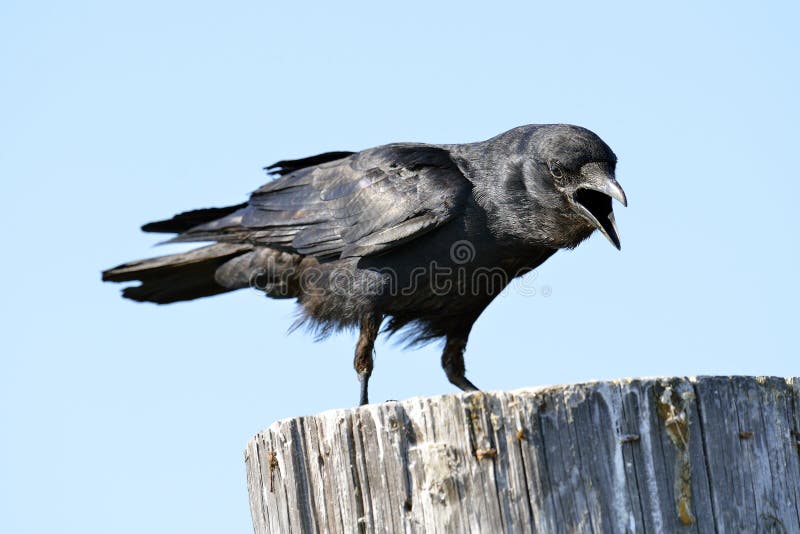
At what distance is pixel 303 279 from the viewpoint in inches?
267

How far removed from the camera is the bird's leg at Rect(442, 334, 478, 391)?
672cm

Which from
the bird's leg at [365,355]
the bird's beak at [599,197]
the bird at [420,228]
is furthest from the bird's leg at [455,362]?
the bird's beak at [599,197]

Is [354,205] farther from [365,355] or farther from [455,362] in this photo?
[455,362]

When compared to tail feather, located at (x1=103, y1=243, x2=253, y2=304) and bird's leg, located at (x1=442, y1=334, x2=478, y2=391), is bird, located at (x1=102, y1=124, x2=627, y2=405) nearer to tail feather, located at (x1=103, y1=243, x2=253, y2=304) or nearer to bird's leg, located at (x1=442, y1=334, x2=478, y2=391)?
bird's leg, located at (x1=442, y1=334, x2=478, y2=391)

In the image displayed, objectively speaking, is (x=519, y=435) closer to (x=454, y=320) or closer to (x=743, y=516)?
(x=743, y=516)

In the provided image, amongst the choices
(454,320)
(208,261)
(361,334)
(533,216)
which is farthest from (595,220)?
(208,261)

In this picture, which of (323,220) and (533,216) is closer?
(533,216)

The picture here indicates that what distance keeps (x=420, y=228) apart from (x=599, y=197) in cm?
114

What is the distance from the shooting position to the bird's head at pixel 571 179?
595cm

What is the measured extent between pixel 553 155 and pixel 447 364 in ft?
5.35

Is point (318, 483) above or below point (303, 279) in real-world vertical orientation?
below

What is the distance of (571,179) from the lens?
6074mm

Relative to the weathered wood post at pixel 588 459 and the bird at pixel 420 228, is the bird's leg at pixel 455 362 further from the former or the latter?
the weathered wood post at pixel 588 459

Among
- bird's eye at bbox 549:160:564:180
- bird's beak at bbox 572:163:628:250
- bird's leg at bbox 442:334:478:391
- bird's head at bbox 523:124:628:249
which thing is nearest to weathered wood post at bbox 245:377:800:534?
bird's beak at bbox 572:163:628:250
